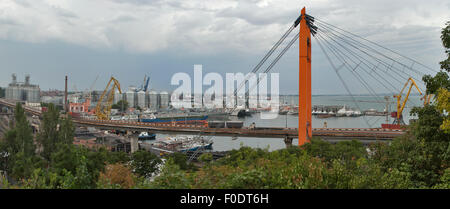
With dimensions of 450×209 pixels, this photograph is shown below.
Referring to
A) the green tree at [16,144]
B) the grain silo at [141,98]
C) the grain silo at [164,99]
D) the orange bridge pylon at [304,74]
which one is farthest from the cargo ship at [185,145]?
the grain silo at [164,99]

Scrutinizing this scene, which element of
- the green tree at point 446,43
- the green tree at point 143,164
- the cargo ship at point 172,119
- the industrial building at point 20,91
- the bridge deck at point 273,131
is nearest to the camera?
the green tree at point 446,43

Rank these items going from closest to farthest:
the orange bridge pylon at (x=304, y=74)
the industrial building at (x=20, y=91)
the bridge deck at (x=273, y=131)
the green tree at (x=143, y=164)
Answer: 1. the green tree at (x=143, y=164)
2. the orange bridge pylon at (x=304, y=74)
3. the bridge deck at (x=273, y=131)
4. the industrial building at (x=20, y=91)

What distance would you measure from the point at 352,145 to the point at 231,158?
3.96 m

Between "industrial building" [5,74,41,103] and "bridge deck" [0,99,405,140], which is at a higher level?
"industrial building" [5,74,41,103]

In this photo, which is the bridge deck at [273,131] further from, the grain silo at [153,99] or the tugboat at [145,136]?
the grain silo at [153,99]

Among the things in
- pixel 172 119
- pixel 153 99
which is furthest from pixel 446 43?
pixel 153 99

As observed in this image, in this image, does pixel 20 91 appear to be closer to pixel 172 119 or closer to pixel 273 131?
pixel 172 119

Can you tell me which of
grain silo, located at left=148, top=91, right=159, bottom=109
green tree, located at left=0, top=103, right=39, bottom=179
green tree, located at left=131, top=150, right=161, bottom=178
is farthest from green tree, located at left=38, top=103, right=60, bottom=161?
grain silo, located at left=148, top=91, right=159, bottom=109

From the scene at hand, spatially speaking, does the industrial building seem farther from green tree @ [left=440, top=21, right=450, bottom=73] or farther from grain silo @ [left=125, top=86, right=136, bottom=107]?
green tree @ [left=440, top=21, right=450, bottom=73]

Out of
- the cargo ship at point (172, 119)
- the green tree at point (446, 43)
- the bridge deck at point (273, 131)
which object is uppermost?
the green tree at point (446, 43)

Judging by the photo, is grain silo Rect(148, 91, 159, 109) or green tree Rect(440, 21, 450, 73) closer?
green tree Rect(440, 21, 450, 73)

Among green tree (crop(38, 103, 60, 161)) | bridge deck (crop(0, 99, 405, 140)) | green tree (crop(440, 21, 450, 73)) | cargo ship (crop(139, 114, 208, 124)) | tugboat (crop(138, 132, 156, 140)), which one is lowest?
tugboat (crop(138, 132, 156, 140))
